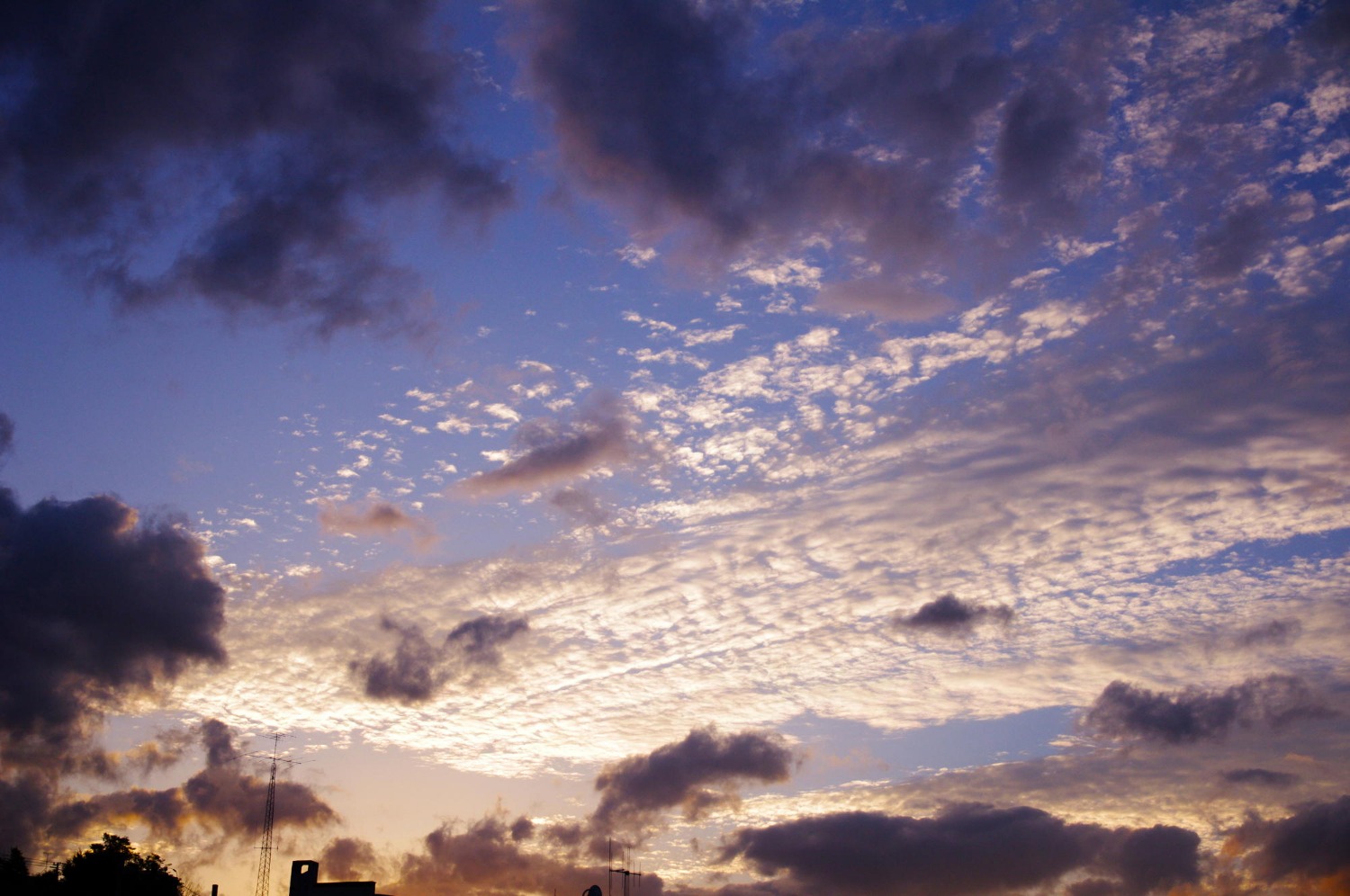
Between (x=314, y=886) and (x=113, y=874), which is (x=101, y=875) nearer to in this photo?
(x=113, y=874)

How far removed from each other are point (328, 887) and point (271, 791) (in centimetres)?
2079

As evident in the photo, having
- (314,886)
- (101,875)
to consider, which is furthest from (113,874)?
(314,886)

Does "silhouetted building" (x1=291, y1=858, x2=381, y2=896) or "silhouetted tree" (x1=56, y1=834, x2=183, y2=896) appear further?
"silhouetted tree" (x1=56, y1=834, x2=183, y2=896)

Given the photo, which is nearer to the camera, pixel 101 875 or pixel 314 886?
pixel 314 886

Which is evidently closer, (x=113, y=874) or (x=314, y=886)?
(x=314, y=886)

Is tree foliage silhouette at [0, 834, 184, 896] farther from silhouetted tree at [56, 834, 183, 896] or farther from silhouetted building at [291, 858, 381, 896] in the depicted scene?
silhouetted building at [291, 858, 381, 896]

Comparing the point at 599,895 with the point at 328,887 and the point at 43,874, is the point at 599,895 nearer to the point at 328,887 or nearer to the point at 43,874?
the point at 328,887

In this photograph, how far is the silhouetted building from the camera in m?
136

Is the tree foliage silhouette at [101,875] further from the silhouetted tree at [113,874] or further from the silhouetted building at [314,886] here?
the silhouetted building at [314,886]

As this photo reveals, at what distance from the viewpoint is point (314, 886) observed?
137500 millimetres

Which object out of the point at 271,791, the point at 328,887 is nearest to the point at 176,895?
the point at 271,791

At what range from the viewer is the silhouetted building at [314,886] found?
136375mm

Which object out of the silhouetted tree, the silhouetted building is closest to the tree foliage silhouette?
the silhouetted tree

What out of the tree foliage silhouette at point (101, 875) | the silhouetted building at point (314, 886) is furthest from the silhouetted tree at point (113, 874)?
the silhouetted building at point (314, 886)
